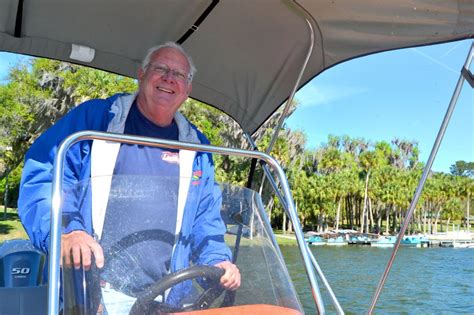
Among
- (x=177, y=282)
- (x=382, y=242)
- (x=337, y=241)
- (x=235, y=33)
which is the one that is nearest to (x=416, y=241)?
(x=382, y=242)

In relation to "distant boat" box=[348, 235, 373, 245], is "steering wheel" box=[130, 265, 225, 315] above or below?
above

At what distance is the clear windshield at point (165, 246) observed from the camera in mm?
1317

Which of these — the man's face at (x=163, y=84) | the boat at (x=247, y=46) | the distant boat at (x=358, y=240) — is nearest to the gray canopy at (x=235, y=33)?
the boat at (x=247, y=46)

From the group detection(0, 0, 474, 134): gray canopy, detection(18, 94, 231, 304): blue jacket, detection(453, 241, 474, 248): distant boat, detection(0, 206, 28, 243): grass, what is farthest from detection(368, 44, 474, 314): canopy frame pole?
detection(453, 241, 474, 248): distant boat

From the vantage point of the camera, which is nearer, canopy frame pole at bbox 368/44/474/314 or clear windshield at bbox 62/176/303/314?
clear windshield at bbox 62/176/303/314

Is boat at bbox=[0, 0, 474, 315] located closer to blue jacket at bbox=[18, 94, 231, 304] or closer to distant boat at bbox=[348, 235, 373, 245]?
blue jacket at bbox=[18, 94, 231, 304]

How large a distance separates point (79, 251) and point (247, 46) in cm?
224

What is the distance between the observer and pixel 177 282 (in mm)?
1431

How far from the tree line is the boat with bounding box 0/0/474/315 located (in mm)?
16109

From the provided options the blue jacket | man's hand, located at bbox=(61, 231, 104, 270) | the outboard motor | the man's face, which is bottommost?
the outboard motor

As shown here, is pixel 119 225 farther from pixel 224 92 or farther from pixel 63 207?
pixel 224 92

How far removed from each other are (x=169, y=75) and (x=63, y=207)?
122 centimetres

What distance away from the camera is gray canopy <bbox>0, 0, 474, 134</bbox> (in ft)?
8.30

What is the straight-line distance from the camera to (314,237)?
46531 millimetres
